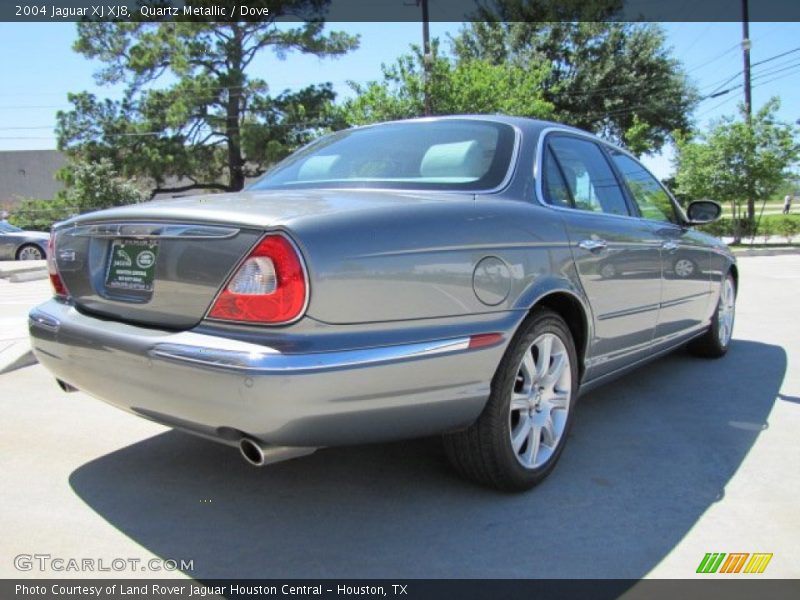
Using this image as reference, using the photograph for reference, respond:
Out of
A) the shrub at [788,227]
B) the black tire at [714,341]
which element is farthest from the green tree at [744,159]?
the black tire at [714,341]

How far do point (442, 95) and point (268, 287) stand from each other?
18.9 metres

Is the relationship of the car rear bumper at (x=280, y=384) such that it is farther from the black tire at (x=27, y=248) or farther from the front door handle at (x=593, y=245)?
the black tire at (x=27, y=248)

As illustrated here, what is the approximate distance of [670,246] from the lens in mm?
4051

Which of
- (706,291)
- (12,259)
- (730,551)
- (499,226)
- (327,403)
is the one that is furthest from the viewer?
(12,259)

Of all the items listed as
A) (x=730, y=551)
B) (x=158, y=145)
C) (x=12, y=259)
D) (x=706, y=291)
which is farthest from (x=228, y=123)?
(x=730, y=551)

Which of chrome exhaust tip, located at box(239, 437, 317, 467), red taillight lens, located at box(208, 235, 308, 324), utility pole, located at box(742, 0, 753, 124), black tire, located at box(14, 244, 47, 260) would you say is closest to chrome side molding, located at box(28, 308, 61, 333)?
red taillight lens, located at box(208, 235, 308, 324)

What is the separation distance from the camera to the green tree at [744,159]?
19.7m

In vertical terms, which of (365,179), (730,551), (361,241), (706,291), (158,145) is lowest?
(730,551)

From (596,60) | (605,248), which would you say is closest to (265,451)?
(605,248)

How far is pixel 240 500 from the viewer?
2783mm

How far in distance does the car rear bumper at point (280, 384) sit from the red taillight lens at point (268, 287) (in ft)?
0.36

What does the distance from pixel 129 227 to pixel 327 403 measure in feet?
3.50

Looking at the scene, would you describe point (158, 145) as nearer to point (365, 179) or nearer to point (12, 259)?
point (12, 259)

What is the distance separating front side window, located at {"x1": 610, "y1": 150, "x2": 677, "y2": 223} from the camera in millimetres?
4023
